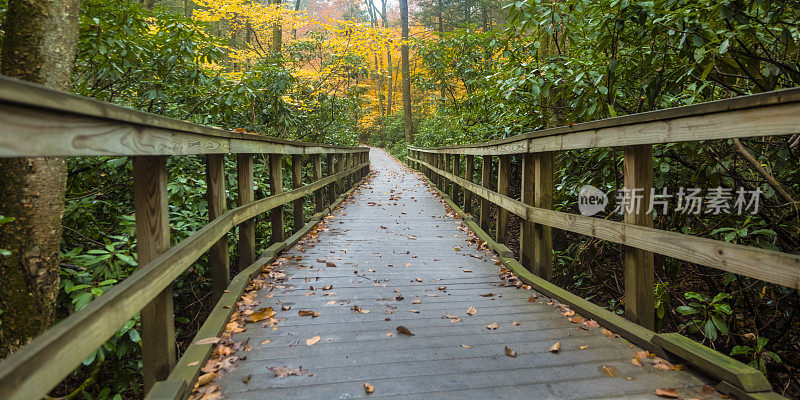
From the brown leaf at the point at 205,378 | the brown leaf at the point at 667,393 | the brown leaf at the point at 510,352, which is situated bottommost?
the brown leaf at the point at 667,393

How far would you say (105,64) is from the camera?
4652 mm

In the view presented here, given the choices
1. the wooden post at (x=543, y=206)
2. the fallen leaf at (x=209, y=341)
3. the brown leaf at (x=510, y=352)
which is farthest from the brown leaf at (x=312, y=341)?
the wooden post at (x=543, y=206)

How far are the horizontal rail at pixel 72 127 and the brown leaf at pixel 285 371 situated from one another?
4.19 feet

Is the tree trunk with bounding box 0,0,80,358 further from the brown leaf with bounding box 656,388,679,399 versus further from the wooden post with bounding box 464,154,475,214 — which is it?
the wooden post with bounding box 464,154,475,214

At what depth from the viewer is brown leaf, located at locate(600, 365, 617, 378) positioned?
2.19 m

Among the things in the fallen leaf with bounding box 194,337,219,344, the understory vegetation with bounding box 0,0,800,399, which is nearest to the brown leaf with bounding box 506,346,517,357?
the understory vegetation with bounding box 0,0,800,399

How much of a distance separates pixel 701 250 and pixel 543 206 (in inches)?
67.5

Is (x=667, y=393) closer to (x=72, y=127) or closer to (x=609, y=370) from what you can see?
(x=609, y=370)

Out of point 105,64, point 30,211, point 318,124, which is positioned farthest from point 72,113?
point 318,124

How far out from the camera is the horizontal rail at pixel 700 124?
1.62 meters

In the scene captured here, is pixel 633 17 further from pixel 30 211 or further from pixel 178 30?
pixel 178 30

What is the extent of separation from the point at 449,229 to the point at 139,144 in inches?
195

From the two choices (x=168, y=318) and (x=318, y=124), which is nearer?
(x=168, y=318)

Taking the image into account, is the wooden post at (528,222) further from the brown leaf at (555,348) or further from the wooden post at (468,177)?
the wooden post at (468,177)
